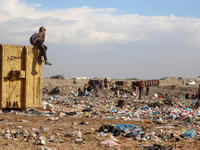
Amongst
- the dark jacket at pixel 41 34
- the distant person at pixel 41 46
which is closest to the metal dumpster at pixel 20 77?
the distant person at pixel 41 46

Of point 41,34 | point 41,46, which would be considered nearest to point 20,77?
point 41,46

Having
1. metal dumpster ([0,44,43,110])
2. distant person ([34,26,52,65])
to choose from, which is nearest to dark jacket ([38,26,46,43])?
distant person ([34,26,52,65])

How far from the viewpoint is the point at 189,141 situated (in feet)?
19.3

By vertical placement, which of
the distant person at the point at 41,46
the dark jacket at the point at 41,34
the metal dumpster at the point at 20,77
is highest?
the dark jacket at the point at 41,34

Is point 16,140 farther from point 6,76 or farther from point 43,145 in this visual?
point 6,76

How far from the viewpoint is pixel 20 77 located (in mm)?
9203

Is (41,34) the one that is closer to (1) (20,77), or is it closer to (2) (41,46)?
(2) (41,46)

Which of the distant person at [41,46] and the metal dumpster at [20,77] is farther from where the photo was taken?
the distant person at [41,46]

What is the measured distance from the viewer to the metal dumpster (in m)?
9.06

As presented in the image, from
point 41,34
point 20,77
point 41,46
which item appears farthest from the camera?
point 41,34

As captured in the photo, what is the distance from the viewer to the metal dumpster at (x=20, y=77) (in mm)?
9062

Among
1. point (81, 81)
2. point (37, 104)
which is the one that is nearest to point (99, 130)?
point (37, 104)

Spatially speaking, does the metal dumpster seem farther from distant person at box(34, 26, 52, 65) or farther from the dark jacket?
the dark jacket

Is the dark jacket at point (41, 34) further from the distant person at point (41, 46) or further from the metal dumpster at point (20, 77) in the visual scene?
the metal dumpster at point (20, 77)
